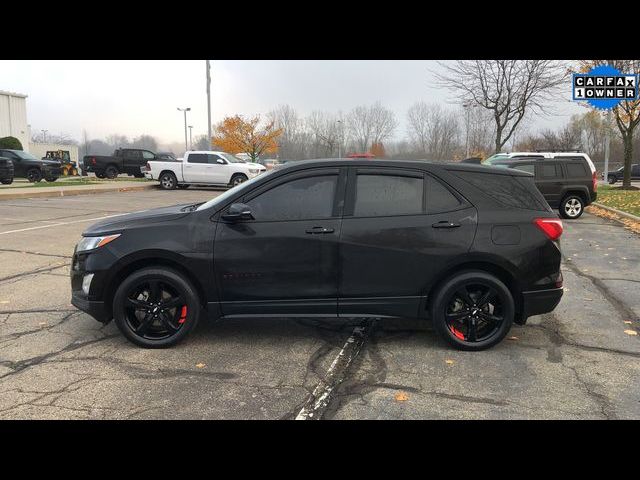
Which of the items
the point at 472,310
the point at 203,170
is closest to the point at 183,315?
the point at 472,310

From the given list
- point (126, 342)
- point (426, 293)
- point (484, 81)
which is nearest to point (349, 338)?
point (426, 293)

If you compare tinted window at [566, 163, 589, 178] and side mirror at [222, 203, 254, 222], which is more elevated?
tinted window at [566, 163, 589, 178]

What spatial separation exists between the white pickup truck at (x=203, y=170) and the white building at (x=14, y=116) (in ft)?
115

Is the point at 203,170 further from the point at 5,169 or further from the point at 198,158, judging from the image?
the point at 5,169

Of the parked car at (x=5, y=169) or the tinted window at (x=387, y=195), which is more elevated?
the parked car at (x=5, y=169)

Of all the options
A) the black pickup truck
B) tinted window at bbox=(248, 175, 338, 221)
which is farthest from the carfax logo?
the black pickup truck

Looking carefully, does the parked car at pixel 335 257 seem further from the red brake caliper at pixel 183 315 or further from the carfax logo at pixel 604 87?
the carfax logo at pixel 604 87

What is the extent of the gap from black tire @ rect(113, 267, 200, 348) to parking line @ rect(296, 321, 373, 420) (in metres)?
1.32

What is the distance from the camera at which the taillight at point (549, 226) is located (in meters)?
4.24

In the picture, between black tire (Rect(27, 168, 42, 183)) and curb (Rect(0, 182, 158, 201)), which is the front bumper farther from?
black tire (Rect(27, 168, 42, 183))

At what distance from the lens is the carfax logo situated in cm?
2233

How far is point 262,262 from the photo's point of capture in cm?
413

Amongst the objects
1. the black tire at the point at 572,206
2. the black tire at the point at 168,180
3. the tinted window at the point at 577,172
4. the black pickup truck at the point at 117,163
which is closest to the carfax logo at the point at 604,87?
the tinted window at the point at 577,172
